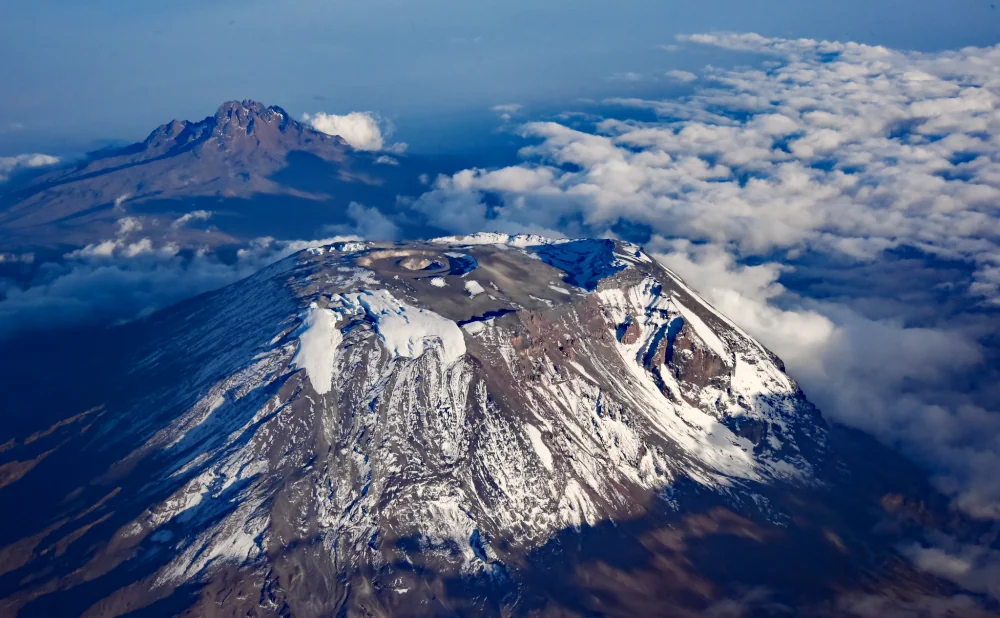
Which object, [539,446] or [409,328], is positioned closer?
[539,446]

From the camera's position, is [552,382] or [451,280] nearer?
[552,382]

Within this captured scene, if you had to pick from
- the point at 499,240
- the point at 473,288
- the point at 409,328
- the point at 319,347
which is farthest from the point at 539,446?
the point at 499,240

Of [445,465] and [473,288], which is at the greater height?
[473,288]

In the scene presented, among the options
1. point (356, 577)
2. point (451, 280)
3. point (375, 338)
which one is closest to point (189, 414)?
point (375, 338)

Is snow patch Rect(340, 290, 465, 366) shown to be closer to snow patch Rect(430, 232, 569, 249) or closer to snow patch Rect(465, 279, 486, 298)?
snow patch Rect(465, 279, 486, 298)

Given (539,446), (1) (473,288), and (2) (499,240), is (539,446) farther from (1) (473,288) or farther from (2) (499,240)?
(2) (499,240)

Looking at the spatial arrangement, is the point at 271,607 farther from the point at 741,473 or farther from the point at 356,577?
the point at 741,473

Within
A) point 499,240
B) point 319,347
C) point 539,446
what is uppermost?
point 319,347

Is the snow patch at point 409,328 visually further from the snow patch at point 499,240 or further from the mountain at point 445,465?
the snow patch at point 499,240

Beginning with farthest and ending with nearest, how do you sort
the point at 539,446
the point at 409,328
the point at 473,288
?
the point at 473,288, the point at 409,328, the point at 539,446
